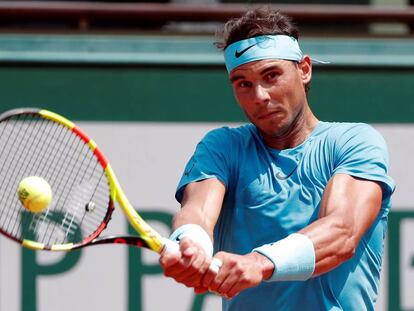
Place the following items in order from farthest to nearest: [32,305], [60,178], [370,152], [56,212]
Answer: [32,305], [60,178], [56,212], [370,152]

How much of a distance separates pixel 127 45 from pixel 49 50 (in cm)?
38

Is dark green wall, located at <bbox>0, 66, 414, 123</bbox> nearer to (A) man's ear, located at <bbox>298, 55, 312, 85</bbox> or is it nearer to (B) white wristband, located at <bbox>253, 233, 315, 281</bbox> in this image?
(A) man's ear, located at <bbox>298, 55, 312, 85</bbox>

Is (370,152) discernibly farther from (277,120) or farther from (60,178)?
(60,178)

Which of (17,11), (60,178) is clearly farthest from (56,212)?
(17,11)

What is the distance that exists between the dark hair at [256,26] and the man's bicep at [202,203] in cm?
47

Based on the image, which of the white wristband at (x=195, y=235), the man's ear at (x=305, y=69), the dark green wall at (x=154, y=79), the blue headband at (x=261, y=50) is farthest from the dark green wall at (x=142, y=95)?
the white wristband at (x=195, y=235)

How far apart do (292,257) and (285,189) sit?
0.32 m

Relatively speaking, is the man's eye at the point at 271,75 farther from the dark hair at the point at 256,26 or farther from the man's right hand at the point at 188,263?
the man's right hand at the point at 188,263

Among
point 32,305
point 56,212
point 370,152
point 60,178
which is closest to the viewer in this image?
point 370,152

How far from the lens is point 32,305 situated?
558 centimetres

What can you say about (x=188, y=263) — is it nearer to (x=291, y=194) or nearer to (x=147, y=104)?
(x=291, y=194)

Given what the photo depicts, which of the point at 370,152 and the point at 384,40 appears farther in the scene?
the point at 384,40

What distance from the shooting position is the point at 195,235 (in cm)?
305

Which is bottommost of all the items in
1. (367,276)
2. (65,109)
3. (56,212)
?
(367,276)
